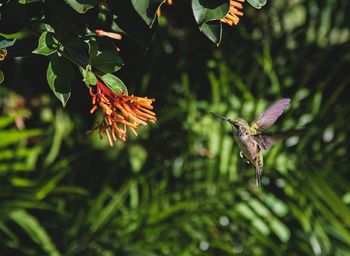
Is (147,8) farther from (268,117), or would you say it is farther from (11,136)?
(11,136)

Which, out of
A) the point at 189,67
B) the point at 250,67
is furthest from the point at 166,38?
the point at 250,67

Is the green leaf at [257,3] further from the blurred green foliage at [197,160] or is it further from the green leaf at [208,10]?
the blurred green foliage at [197,160]

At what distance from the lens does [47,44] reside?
0.92m

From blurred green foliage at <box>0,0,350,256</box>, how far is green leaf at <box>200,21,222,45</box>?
4.25ft

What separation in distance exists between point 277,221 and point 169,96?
855mm

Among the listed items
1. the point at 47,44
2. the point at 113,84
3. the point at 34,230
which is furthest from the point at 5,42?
the point at 34,230

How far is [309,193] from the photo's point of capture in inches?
93.5

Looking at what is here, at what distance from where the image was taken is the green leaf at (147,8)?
2.72 ft

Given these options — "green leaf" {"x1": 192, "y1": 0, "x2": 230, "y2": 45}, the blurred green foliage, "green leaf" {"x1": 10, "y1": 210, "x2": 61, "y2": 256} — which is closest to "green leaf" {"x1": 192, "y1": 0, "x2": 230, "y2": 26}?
"green leaf" {"x1": 192, "y1": 0, "x2": 230, "y2": 45}

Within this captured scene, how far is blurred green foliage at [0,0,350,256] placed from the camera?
241cm

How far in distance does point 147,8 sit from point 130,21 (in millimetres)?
76

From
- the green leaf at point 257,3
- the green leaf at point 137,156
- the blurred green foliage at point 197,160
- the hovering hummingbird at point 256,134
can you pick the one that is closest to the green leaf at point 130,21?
the green leaf at point 257,3

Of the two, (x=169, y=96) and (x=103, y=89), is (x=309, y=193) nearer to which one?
(x=169, y=96)

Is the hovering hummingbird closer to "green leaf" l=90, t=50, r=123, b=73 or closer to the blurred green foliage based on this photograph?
"green leaf" l=90, t=50, r=123, b=73
